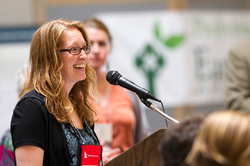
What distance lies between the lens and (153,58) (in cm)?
363

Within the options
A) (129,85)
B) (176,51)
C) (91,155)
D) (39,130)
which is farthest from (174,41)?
(39,130)

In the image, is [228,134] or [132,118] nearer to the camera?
[228,134]

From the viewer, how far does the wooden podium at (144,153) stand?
1.06m

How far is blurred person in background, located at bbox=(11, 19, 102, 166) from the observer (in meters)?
1.07

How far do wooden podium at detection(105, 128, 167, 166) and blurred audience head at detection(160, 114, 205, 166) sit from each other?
0.82 ft

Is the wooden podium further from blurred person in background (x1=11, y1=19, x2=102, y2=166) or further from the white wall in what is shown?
the white wall

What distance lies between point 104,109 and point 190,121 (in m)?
1.19

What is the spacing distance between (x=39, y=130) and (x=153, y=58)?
266 centimetres

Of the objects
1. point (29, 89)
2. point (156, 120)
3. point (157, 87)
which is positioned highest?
point (29, 89)

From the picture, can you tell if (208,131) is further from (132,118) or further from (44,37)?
(132,118)

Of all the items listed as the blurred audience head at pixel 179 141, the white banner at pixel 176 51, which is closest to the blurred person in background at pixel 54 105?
the blurred audience head at pixel 179 141

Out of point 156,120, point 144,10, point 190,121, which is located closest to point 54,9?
point 144,10

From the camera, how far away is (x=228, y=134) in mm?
654

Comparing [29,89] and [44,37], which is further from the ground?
[44,37]
